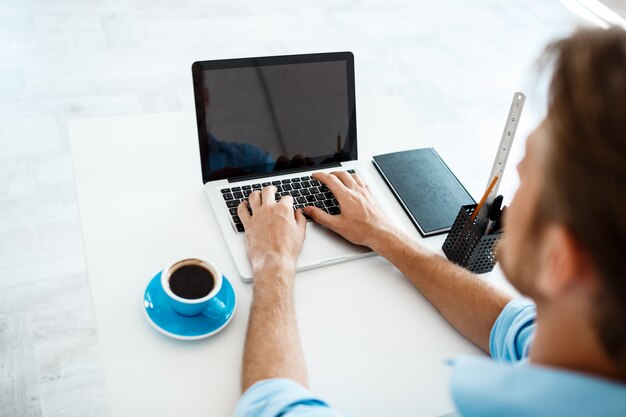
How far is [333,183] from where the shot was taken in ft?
3.85

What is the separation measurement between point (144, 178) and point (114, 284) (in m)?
0.28

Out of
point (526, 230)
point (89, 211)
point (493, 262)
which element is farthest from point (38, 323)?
point (526, 230)

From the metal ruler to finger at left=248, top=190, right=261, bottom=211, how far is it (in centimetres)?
40

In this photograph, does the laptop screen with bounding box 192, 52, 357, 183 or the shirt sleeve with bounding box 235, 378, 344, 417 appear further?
the laptop screen with bounding box 192, 52, 357, 183

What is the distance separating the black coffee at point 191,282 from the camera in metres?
0.90

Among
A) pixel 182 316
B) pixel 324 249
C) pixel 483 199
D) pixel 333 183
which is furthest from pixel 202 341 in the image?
pixel 483 199

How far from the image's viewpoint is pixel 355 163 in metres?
1.29

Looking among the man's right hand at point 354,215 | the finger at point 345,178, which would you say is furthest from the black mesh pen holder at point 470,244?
the finger at point 345,178

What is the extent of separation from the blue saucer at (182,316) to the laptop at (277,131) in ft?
0.49

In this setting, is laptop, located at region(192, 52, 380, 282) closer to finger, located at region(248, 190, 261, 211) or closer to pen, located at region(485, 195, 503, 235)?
finger, located at region(248, 190, 261, 211)

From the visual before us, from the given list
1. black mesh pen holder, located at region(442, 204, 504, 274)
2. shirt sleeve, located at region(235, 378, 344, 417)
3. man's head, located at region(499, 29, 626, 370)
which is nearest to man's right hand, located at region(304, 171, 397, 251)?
black mesh pen holder, located at region(442, 204, 504, 274)

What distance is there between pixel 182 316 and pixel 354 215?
0.37m

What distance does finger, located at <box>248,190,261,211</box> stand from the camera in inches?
43.5

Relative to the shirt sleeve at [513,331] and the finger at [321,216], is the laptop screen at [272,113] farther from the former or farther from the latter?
the shirt sleeve at [513,331]
